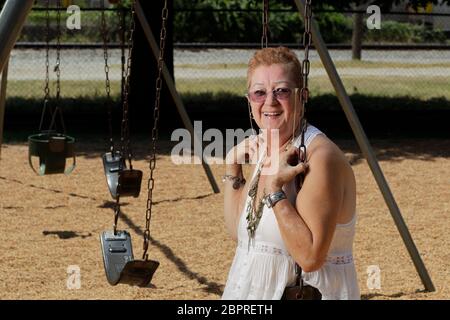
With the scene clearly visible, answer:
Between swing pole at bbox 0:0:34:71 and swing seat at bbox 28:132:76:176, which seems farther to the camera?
swing seat at bbox 28:132:76:176

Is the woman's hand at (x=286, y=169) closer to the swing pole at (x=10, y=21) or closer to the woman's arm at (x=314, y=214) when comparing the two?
the woman's arm at (x=314, y=214)

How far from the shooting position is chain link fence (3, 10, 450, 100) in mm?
15352

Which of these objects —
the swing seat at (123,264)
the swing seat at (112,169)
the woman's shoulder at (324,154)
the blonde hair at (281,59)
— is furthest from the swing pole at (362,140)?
the woman's shoulder at (324,154)

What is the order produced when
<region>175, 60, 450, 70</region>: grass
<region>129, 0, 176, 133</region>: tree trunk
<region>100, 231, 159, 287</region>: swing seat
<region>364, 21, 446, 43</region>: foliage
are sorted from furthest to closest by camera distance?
<region>364, 21, 446, 43</region>: foliage < <region>175, 60, 450, 70</region>: grass < <region>129, 0, 176, 133</region>: tree trunk < <region>100, 231, 159, 287</region>: swing seat

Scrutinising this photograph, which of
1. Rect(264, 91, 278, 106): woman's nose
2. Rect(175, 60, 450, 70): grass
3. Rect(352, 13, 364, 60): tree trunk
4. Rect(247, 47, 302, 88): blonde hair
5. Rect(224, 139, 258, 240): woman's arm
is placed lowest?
Rect(175, 60, 450, 70): grass

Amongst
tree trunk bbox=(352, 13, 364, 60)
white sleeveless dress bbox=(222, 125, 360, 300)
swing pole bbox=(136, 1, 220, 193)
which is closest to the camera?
white sleeveless dress bbox=(222, 125, 360, 300)

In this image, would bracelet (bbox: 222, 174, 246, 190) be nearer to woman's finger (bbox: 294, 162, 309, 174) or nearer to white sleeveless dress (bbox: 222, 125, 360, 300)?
white sleeveless dress (bbox: 222, 125, 360, 300)

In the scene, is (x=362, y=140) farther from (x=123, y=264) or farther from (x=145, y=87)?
(x=145, y=87)

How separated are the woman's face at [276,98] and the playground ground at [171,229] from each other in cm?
257

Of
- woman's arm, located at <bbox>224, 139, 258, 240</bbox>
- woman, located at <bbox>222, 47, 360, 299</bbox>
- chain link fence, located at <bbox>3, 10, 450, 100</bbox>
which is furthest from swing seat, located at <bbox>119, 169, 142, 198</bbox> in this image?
chain link fence, located at <bbox>3, 10, 450, 100</bbox>

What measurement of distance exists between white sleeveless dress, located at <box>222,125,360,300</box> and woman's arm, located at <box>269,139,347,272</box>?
75 millimetres

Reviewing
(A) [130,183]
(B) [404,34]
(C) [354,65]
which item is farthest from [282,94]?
(B) [404,34]

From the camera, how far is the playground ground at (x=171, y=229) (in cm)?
537
